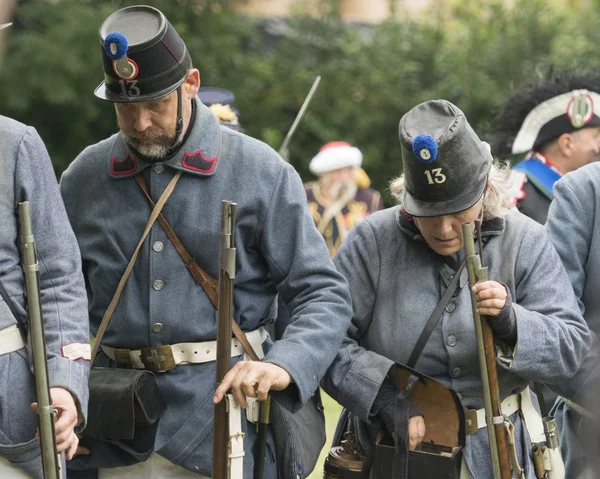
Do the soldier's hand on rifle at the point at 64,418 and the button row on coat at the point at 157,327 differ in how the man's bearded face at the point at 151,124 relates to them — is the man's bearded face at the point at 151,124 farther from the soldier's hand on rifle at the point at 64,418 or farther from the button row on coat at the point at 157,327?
the soldier's hand on rifle at the point at 64,418

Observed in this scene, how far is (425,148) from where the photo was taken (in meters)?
3.84

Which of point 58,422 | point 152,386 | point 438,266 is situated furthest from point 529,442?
point 58,422

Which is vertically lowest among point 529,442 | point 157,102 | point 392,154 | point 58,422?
point 392,154

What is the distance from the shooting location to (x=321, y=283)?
3.85 metres

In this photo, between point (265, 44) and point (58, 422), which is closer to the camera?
point (58, 422)

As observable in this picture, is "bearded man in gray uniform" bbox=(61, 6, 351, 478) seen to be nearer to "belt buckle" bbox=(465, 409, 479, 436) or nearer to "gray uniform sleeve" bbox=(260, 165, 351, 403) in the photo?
"gray uniform sleeve" bbox=(260, 165, 351, 403)

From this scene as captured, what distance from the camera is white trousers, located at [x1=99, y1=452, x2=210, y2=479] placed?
391 centimetres

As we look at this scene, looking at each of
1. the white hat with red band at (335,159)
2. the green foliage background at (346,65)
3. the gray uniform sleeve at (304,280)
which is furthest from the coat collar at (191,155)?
the green foliage background at (346,65)

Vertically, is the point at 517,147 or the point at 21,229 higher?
the point at 21,229

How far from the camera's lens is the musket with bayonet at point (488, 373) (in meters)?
3.70

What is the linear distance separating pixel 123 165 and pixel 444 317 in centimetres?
113

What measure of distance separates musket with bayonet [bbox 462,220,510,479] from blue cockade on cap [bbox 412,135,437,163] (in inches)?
9.9

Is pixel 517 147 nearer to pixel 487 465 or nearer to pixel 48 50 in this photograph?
pixel 487 465

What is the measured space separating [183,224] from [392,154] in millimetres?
12804
